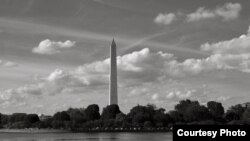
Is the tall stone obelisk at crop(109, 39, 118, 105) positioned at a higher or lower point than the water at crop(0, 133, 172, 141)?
higher

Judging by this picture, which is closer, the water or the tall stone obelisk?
the water

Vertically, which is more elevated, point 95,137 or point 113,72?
point 113,72

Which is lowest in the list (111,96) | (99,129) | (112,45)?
(99,129)

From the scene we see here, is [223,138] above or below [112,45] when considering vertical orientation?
below

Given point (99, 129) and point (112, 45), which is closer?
point (112, 45)

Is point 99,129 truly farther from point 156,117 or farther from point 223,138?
point 223,138

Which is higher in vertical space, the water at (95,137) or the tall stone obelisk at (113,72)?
the tall stone obelisk at (113,72)

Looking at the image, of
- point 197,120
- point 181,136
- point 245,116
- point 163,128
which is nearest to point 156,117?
point 163,128

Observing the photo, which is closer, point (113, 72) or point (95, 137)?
point (95, 137)

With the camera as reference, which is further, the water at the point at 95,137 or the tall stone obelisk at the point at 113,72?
the tall stone obelisk at the point at 113,72

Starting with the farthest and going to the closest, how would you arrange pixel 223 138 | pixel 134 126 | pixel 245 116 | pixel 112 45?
pixel 134 126, pixel 245 116, pixel 112 45, pixel 223 138

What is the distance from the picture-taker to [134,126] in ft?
641

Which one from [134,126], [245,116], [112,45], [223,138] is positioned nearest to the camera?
[223,138]

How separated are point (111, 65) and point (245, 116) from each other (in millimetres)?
59506
